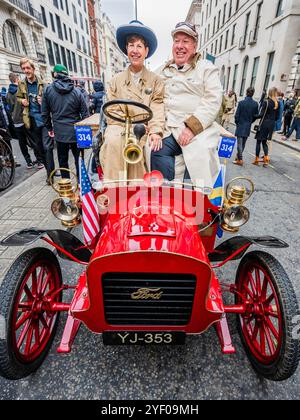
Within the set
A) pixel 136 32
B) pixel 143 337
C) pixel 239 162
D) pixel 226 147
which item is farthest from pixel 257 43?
pixel 143 337

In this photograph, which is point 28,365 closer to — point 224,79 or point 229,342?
point 229,342

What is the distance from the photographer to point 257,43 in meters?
20.0

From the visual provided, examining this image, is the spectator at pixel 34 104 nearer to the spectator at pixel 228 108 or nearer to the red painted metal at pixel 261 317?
the red painted metal at pixel 261 317

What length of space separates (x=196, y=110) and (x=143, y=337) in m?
2.09

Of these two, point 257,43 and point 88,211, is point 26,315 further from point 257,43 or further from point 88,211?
point 257,43

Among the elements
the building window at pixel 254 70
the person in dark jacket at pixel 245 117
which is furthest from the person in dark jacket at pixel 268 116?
the building window at pixel 254 70

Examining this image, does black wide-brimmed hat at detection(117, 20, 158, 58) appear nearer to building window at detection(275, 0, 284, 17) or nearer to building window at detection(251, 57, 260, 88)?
building window at detection(275, 0, 284, 17)

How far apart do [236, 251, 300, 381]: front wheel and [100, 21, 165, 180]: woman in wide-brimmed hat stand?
1283 mm

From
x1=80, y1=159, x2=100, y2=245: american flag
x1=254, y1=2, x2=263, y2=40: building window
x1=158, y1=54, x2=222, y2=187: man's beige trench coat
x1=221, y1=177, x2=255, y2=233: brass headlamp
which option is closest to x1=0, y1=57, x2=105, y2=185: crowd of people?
x1=158, y1=54, x2=222, y2=187: man's beige trench coat

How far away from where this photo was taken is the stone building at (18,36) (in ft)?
59.1

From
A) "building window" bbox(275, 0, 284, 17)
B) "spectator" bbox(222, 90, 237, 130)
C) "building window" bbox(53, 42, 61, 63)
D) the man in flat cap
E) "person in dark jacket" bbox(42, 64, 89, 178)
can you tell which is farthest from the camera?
"building window" bbox(53, 42, 61, 63)

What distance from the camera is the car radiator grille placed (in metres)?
1.38

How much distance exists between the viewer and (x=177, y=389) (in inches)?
65.1

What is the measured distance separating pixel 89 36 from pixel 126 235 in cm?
5237
